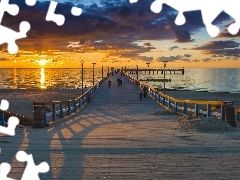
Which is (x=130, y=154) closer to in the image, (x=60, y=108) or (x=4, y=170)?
(x=4, y=170)

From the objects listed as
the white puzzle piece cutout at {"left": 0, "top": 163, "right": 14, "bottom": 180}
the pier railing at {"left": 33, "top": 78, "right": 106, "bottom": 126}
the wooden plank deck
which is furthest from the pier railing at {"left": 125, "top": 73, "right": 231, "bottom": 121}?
the white puzzle piece cutout at {"left": 0, "top": 163, "right": 14, "bottom": 180}

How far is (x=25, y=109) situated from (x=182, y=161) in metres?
41.7

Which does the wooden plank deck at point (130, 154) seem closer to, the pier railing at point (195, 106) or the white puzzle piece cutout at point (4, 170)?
the white puzzle piece cutout at point (4, 170)

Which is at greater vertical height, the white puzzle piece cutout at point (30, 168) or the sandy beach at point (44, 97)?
the white puzzle piece cutout at point (30, 168)

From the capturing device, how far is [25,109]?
47562 millimetres

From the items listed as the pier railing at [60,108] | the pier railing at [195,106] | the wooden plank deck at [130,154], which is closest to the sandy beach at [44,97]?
the pier railing at [60,108]

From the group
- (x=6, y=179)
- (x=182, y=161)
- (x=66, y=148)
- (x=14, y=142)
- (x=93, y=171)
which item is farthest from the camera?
(x=14, y=142)

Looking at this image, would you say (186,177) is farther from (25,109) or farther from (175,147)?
(25,109)

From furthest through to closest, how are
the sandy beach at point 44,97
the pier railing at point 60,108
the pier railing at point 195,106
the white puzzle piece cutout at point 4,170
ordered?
the sandy beach at point 44,97 → the pier railing at point 195,106 → the pier railing at point 60,108 → the white puzzle piece cutout at point 4,170

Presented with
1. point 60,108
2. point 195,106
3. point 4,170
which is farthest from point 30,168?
point 195,106

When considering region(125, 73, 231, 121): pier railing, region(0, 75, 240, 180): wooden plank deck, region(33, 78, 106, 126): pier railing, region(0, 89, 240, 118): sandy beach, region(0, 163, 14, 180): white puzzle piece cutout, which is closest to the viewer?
region(0, 163, 14, 180): white puzzle piece cutout

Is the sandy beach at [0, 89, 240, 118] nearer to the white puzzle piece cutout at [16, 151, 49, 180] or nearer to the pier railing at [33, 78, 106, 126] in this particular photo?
the pier railing at [33, 78, 106, 126]

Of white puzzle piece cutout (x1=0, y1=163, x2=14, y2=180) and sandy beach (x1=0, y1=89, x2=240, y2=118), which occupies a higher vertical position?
white puzzle piece cutout (x1=0, y1=163, x2=14, y2=180)

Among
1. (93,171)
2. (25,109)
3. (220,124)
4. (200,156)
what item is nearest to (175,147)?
(200,156)
